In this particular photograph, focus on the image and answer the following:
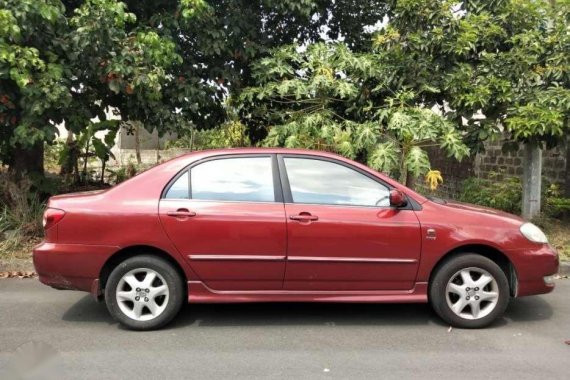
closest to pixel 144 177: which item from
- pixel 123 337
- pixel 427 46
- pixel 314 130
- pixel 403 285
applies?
pixel 123 337

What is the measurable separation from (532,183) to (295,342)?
5367 millimetres

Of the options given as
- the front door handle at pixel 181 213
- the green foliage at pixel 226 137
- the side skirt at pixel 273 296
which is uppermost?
the green foliage at pixel 226 137

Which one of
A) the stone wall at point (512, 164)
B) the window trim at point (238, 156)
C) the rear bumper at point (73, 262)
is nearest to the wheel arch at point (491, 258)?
the window trim at point (238, 156)

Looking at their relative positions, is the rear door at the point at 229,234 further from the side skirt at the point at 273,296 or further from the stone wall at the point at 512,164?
the stone wall at the point at 512,164

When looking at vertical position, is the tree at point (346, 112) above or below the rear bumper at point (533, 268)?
above

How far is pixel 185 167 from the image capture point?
4.99 meters

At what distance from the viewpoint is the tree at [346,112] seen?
7297mm

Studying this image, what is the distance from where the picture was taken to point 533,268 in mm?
4926

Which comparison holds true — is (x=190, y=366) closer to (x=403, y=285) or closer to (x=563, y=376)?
(x=403, y=285)

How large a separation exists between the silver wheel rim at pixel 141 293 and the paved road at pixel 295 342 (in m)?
0.17

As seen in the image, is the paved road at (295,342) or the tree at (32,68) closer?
the paved road at (295,342)

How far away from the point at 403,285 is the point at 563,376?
1.37 metres

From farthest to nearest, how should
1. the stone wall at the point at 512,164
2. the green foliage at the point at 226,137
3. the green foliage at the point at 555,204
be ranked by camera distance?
the green foliage at the point at 226,137 < the stone wall at the point at 512,164 < the green foliage at the point at 555,204

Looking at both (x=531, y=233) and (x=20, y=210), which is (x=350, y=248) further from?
(x=20, y=210)
